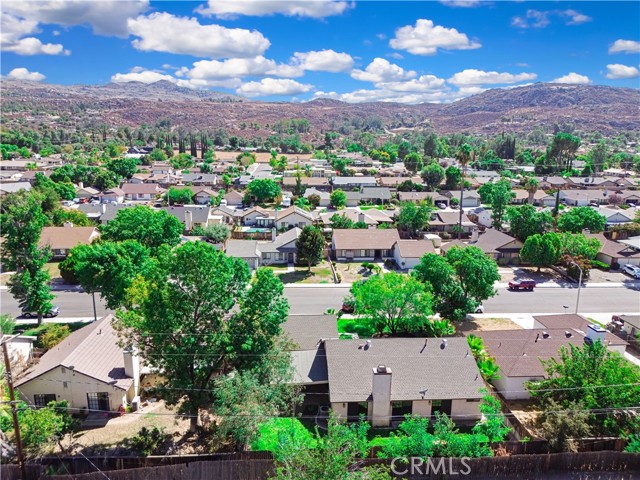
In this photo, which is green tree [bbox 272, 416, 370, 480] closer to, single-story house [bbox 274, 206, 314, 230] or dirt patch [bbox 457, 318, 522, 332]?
dirt patch [bbox 457, 318, 522, 332]

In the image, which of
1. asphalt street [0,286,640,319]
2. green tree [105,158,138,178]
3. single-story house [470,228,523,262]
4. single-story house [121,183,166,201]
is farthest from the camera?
green tree [105,158,138,178]

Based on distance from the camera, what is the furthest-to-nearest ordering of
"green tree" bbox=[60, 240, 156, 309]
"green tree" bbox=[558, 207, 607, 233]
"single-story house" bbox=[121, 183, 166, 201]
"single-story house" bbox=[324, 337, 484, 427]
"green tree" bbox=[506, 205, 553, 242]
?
1. "single-story house" bbox=[121, 183, 166, 201]
2. "green tree" bbox=[558, 207, 607, 233]
3. "green tree" bbox=[506, 205, 553, 242]
4. "green tree" bbox=[60, 240, 156, 309]
5. "single-story house" bbox=[324, 337, 484, 427]

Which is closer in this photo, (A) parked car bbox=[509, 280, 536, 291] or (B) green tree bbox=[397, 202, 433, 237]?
(A) parked car bbox=[509, 280, 536, 291]

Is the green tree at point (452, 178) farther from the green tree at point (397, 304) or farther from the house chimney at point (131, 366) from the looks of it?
the house chimney at point (131, 366)

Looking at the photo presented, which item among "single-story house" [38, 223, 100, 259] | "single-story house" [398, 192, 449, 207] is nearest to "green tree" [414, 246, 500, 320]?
"single-story house" [38, 223, 100, 259]

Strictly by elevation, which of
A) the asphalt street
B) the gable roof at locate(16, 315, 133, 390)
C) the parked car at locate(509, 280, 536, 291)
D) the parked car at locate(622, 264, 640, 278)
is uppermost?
the gable roof at locate(16, 315, 133, 390)

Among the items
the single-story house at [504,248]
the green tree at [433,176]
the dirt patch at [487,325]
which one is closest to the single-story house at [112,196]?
the green tree at [433,176]
